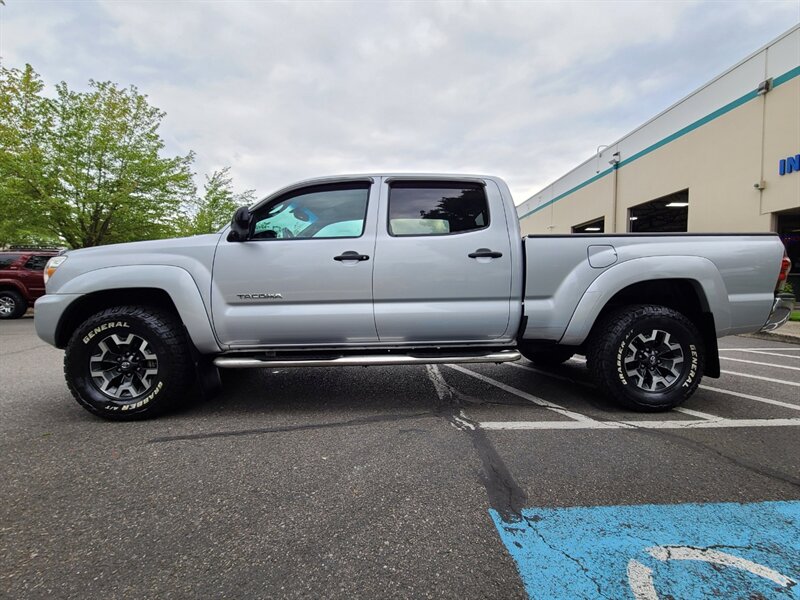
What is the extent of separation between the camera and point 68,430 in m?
3.16

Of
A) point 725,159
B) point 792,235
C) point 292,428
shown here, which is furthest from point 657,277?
point 792,235

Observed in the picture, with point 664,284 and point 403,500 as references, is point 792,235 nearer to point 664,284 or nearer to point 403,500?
point 664,284

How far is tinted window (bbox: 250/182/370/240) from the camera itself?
11.7 feet

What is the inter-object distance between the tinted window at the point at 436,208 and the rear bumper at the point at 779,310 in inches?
99.1

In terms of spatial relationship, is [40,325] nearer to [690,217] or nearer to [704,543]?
[704,543]

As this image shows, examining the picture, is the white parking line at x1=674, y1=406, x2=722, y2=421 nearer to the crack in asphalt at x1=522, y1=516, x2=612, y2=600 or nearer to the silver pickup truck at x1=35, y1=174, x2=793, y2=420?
the silver pickup truck at x1=35, y1=174, x2=793, y2=420

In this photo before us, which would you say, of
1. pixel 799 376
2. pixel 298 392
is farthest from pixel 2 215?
pixel 799 376

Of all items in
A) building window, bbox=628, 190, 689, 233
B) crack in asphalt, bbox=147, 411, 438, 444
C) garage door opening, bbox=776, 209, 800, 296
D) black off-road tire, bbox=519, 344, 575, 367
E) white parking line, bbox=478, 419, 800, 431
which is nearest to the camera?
crack in asphalt, bbox=147, 411, 438, 444

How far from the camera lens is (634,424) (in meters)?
3.22

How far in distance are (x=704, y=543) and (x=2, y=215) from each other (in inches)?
798

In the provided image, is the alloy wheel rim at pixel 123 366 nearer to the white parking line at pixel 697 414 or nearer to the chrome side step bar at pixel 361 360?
the chrome side step bar at pixel 361 360

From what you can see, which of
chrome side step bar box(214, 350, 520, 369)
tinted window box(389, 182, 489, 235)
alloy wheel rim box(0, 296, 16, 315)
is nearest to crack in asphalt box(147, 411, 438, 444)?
chrome side step bar box(214, 350, 520, 369)

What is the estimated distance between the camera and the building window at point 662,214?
15086 mm

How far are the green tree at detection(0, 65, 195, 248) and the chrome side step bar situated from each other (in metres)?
16.1
